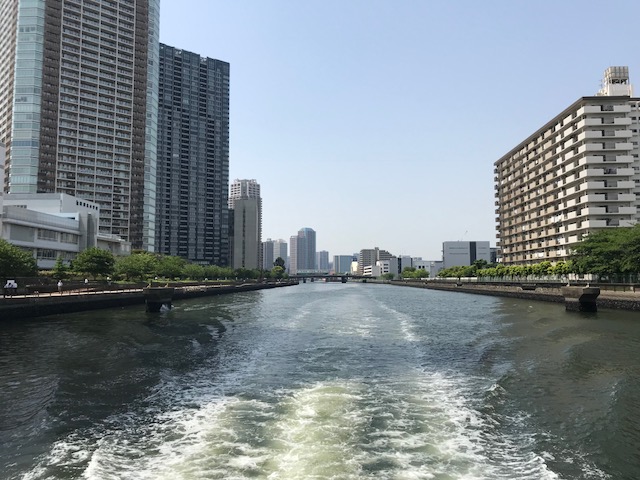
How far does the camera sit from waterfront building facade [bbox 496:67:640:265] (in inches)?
3890

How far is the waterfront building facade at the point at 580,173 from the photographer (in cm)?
9881

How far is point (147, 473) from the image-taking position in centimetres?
1045

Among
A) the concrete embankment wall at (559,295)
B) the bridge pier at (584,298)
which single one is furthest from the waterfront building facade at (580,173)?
the bridge pier at (584,298)

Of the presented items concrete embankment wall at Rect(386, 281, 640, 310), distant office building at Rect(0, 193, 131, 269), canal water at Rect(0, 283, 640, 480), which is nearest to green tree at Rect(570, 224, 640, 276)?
concrete embankment wall at Rect(386, 281, 640, 310)

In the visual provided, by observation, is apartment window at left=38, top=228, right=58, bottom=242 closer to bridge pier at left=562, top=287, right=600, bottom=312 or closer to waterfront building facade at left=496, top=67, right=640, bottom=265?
bridge pier at left=562, top=287, right=600, bottom=312

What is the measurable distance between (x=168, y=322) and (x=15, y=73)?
144 metres

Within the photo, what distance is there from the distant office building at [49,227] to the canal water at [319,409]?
71427 mm

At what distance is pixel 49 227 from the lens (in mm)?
101000

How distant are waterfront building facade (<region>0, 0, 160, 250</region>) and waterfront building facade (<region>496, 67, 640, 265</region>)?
A: 131m

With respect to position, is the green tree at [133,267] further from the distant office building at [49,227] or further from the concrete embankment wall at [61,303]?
the concrete embankment wall at [61,303]

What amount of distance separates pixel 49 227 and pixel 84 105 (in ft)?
230

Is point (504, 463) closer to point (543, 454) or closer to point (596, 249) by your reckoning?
point (543, 454)

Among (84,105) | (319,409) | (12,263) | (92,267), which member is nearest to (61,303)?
(12,263)

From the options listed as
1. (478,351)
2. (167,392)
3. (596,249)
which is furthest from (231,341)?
(596,249)
